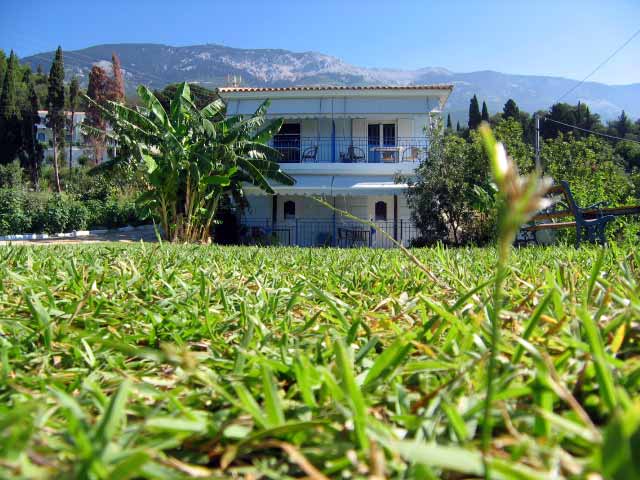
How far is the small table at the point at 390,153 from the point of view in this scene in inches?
849

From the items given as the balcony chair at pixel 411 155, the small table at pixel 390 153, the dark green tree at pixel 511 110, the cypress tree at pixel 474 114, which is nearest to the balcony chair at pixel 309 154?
the small table at pixel 390 153

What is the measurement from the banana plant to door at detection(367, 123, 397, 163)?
311 inches

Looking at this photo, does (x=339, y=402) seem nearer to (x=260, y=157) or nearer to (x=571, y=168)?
(x=260, y=157)

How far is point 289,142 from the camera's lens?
23.8m

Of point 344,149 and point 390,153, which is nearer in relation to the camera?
point 344,149

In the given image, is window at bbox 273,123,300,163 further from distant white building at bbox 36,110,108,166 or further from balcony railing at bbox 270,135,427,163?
distant white building at bbox 36,110,108,166

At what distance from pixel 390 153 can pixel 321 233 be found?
597 centimetres

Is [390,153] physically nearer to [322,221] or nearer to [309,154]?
[309,154]

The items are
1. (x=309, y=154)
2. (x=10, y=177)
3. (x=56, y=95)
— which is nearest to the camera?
(x=309, y=154)

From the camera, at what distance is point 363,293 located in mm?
1278

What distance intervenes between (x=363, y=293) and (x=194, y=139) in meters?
15.7

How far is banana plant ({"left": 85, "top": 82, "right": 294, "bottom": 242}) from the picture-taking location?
14477mm

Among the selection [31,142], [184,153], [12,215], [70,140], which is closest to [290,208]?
[184,153]

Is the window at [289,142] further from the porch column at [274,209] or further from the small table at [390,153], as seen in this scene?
the small table at [390,153]
